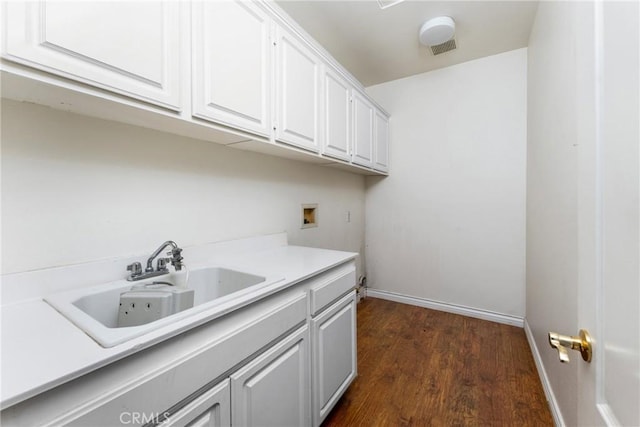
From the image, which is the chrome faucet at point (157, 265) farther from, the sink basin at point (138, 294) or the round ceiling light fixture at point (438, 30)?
the round ceiling light fixture at point (438, 30)

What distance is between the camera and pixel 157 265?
118 cm

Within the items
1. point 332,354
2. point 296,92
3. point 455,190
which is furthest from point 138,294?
point 455,190

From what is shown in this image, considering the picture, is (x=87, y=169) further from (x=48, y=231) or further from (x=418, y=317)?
(x=418, y=317)

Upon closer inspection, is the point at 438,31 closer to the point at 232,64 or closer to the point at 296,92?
the point at 296,92

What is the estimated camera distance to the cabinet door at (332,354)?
4.05 feet

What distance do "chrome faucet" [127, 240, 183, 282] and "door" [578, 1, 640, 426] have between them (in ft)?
4.38

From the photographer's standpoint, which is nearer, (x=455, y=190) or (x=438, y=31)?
(x=438, y=31)

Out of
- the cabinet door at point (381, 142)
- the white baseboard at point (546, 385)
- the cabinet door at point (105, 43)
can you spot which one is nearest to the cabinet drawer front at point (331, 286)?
the cabinet door at point (105, 43)

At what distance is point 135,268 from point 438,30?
245 cm

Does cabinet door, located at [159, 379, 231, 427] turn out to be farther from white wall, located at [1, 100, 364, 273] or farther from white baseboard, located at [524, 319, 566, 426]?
white baseboard, located at [524, 319, 566, 426]

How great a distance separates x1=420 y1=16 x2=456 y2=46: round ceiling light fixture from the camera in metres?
1.93

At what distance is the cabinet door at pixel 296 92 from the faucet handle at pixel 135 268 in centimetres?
87

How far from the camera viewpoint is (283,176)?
199 cm

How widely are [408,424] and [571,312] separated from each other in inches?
37.1
